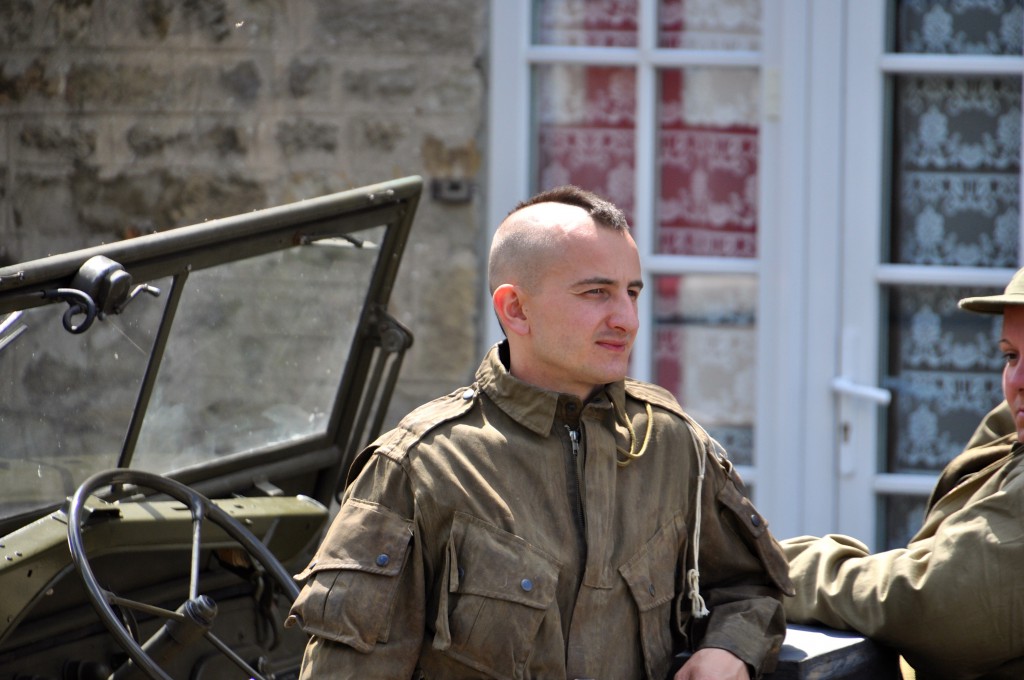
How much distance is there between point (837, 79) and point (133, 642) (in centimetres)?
313

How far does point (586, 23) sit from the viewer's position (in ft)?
15.3

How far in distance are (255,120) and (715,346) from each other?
1777 mm

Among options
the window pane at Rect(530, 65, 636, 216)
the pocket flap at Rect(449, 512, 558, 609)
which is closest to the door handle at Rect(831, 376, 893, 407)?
the window pane at Rect(530, 65, 636, 216)

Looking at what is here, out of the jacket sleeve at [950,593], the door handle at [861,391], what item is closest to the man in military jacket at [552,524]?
the jacket sleeve at [950,593]

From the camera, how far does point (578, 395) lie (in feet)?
6.91

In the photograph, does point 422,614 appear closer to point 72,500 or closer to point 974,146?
point 72,500

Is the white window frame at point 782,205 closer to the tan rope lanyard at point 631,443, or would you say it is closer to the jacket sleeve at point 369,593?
the tan rope lanyard at point 631,443

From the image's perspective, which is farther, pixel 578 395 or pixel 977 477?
pixel 977 477

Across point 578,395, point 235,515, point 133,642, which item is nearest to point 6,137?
point 235,515

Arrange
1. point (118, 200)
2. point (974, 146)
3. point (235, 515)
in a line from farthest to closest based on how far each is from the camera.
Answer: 1. point (118, 200)
2. point (974, 146)
3. point (235, 515)

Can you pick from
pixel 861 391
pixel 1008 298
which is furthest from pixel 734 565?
pixel 861 391

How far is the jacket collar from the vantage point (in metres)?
2.05

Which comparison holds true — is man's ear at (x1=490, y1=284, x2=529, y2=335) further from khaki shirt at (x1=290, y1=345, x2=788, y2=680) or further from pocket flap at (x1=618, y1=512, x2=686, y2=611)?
pocket flap at (x1=618, y1=512, x2=686, y2=611)

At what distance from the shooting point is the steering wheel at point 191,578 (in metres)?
2.25
